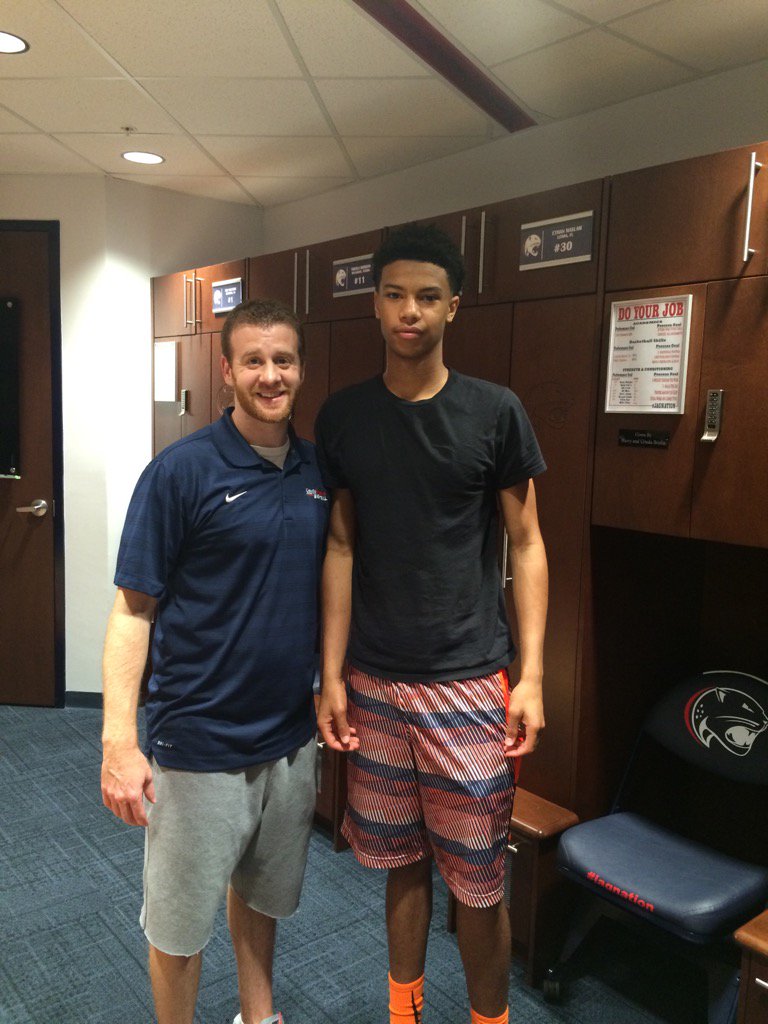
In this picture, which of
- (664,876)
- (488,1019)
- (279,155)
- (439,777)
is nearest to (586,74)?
(279,155)

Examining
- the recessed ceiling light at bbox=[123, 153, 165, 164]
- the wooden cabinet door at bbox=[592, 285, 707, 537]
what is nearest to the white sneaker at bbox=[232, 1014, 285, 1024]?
the wooden cabinet door at bbox=[592, 285, 707, 537]

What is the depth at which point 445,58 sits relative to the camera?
2.30m

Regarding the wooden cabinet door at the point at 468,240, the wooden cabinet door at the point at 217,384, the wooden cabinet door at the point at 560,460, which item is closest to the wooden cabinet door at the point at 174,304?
the wooden cabinet door at the point at 217,384

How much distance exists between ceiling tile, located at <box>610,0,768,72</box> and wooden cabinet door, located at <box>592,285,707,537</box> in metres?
0.75

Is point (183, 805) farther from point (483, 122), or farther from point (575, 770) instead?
point (483, 122)

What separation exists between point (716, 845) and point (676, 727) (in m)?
0.55

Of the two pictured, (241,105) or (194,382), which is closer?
(241,105)

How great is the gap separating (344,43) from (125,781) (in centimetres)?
203

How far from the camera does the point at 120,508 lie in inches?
155

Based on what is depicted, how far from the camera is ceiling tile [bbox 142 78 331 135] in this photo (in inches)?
101

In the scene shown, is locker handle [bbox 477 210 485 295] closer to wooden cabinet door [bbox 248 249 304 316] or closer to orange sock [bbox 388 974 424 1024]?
wooden cabinet door [bbox 248 249 304 316]

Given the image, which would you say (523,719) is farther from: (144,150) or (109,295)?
(109,295)

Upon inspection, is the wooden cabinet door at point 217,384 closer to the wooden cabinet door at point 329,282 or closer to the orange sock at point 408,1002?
the wooden cabinet door at point 329,282

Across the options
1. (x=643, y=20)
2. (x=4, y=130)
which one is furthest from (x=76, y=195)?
(x=643, y=20)
